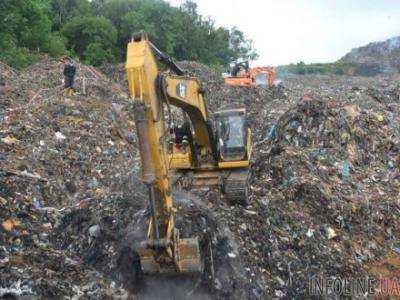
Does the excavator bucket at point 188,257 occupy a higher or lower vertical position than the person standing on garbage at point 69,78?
lower

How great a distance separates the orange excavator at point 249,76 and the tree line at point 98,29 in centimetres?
610

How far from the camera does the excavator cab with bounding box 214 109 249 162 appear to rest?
8812 mm

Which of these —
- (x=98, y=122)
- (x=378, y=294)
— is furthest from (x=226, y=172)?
(x=98, y=122)

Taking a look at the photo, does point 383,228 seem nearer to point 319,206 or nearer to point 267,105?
point 319,206

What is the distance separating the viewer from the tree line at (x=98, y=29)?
67.5 feet

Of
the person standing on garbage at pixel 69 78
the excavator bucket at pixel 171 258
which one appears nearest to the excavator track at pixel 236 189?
the excavator bucket at pixel 171 258

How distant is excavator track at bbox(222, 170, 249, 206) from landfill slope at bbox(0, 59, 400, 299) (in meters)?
0.15

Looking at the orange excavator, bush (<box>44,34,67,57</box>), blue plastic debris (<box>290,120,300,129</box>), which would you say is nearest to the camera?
blue plastic debris (<box>290,120,300,129</box>)

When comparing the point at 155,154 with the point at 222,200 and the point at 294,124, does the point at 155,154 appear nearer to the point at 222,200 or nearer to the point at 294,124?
the point at 222,200

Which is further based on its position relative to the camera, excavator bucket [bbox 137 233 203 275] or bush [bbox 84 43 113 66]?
bush [bbox 84 43 113 66]

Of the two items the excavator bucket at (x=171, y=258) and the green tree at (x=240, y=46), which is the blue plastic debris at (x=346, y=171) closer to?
the excavator bucket at (x=171, y=258)

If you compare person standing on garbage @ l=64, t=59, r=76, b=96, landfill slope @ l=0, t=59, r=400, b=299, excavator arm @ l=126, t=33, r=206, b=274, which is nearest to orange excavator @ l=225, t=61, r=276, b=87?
landfill slope @ l=0, t=59, r=400, b=299

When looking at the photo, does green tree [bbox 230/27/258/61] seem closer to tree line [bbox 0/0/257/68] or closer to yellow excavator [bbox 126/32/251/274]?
tree line [bbox 0/0/257/68]

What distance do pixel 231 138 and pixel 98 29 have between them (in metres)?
18.7
